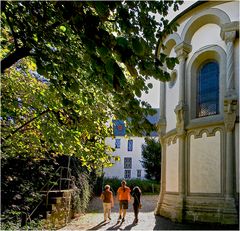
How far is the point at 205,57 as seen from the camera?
1528 cm

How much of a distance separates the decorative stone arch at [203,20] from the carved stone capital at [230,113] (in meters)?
3.28

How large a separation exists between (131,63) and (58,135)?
11.3 ft

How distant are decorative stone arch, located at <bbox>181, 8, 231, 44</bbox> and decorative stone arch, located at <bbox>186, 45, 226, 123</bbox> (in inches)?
37.8

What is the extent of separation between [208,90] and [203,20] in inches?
120

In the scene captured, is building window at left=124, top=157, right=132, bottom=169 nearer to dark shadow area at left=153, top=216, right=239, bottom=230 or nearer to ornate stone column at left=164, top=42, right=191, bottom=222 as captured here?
ornate stone column at left=164, top=42, right=191, bottom=222

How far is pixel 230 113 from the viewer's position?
13.1m

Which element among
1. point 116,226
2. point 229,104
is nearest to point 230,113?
point 229,104

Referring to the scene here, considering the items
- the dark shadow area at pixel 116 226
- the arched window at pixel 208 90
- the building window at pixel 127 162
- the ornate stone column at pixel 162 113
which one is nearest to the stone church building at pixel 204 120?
the arched window at pixel 208 90

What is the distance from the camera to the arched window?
1466cm

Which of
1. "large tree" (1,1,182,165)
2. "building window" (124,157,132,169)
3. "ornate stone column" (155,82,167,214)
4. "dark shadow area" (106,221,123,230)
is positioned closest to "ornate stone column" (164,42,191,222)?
"ornate stone column" (155,82,167,214)

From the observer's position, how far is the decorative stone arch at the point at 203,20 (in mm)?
14202

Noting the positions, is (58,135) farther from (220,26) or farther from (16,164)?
(220,26)

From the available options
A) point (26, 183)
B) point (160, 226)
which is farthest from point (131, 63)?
point (160, 226)

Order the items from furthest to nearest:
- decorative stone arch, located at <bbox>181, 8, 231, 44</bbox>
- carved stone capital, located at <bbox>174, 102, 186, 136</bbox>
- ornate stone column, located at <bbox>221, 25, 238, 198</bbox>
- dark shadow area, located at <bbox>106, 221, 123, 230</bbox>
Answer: carved stone capital, located at <bbox>174, 102, 186, 136</bbox> → decorative stone arch, located at <bbox>181, 8, 231, 44</bbox> → ornate stone column, located at <bbox>221, 25, 238, 198</bbox> → dark shadow area, located at <bbox>106, 221, 123, 230</bbox>
